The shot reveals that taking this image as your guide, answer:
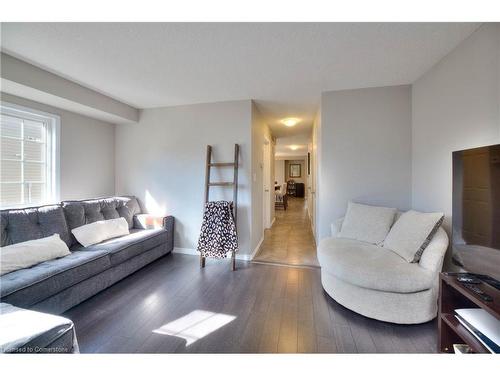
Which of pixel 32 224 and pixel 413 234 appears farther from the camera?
pixel 32 224

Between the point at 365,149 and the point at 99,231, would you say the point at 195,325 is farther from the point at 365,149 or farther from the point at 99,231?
the point at 365,149

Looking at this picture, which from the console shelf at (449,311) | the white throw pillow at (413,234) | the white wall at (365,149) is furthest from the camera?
the white wall at (365,149)

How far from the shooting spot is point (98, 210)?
8.80 feet

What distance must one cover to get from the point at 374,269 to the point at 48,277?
8.44 ft

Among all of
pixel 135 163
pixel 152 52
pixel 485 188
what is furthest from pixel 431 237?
pixel 135 163

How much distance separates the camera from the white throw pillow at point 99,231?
2.28 m

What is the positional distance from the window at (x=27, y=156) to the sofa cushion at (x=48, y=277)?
1174 millimetres

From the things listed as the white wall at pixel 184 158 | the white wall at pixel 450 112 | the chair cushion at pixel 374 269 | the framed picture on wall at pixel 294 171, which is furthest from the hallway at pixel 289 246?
the framed picture on wall at pixel 294 171

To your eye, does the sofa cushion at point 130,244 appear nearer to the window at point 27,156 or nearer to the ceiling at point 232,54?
the window at point 27,156

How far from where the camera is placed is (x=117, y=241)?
2400mm

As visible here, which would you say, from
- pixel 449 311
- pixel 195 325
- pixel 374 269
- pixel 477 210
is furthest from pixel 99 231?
pixel 477 210

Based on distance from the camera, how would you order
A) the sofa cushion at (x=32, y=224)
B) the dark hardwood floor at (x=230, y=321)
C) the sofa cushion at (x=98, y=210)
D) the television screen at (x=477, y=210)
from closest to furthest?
the television screen at (x=477, y=210)
the dark hardwood floor at (x=230, y=321)
the sofa cushion at (x=32, y=224)
the sofa cushion at (x=98, y=210)

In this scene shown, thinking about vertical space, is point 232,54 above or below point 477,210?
above

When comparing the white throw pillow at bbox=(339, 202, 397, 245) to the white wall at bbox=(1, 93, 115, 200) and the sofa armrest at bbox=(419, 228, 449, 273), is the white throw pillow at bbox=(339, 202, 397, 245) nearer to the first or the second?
the sofa armrest at bbox=(419, 228, 449, 273)
